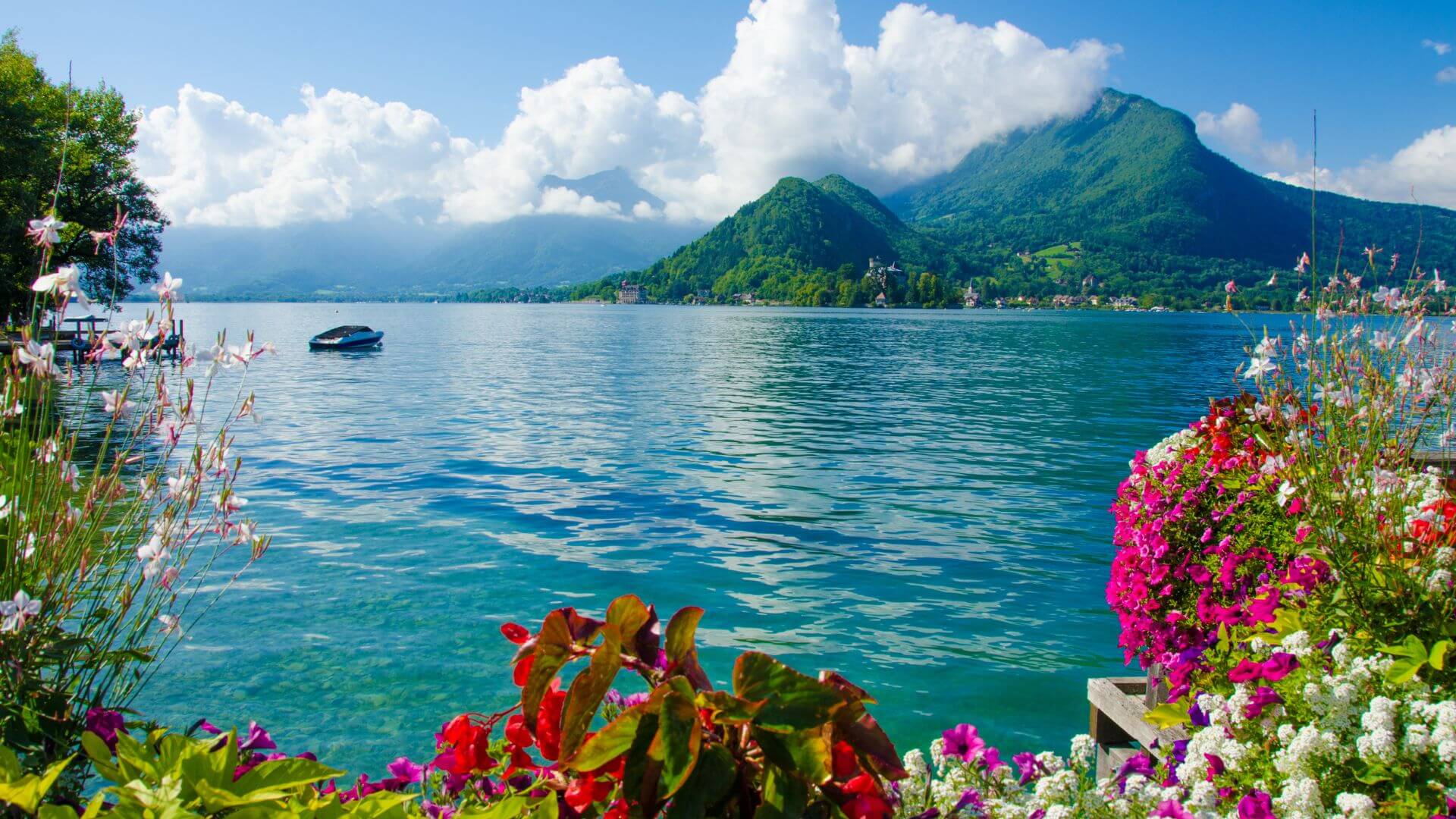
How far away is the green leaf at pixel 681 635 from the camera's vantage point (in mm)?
1686

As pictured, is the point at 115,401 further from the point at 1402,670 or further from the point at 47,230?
the point at 1402,670

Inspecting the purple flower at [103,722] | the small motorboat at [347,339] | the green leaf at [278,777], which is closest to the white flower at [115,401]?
the purple flower at [103,722]

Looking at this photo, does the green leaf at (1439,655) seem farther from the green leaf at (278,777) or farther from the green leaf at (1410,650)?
the green leaf at (278,777)

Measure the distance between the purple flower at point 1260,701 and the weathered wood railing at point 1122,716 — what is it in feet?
6.27

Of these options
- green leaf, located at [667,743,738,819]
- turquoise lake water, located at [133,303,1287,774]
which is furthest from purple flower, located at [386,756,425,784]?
turquoise lake water, located at [133,303,1287,774]

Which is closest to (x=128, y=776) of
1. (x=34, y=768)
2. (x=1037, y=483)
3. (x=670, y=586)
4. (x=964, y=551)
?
(x=34, y=768)

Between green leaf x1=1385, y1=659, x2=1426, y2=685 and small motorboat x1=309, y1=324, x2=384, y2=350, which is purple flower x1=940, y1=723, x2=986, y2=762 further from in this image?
small motorboat x1=309, y1=324, x2=384, y2=350

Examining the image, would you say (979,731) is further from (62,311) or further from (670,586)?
(62,311)

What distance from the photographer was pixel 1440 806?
2396mm

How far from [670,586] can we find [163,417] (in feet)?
22.9

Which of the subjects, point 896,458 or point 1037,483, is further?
point 896,458

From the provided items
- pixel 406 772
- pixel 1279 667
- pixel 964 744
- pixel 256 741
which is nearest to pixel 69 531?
pixel 256 741

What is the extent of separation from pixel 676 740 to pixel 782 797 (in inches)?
8.5

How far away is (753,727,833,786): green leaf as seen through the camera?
5.00 ft
